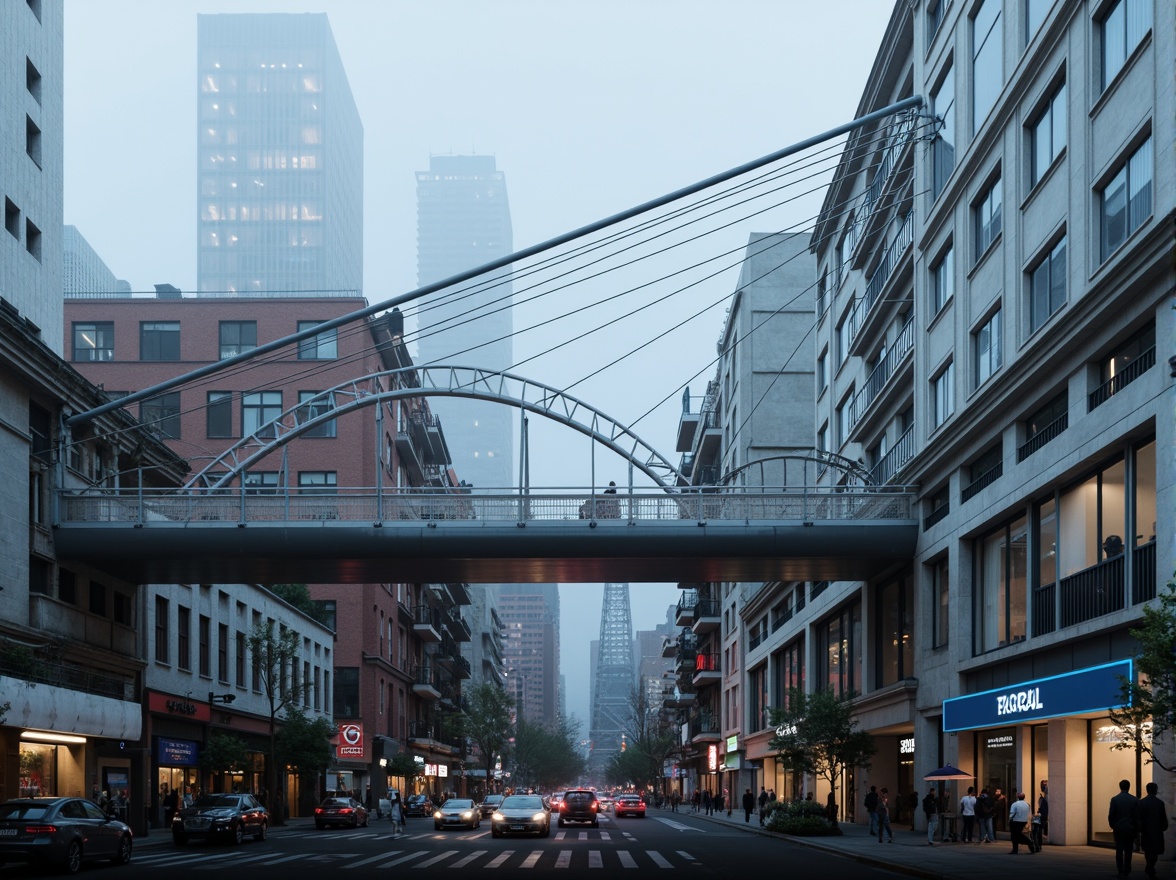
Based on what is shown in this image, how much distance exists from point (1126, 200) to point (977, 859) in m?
13.5

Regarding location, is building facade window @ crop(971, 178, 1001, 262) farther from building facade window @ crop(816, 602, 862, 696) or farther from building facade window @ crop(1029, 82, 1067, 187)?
building facade window @ crop(816, 602, 862, 696)

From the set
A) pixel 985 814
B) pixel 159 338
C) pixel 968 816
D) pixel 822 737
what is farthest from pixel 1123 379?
pixel 159 338

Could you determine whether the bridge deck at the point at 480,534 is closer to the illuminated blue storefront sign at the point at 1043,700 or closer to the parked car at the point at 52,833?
the illuminated blue storefront sign at the point at 1043,700

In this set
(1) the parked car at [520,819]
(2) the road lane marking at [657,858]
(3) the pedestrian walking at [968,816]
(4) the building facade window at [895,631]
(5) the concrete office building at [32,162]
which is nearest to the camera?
(2) the road lane marking at [657,858]

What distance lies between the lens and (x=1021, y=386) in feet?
105

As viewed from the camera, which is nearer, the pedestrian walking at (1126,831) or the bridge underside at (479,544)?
the pedestrian walking at (1126,831)

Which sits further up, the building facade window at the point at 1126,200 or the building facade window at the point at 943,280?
the building facade window at the point at 943,280

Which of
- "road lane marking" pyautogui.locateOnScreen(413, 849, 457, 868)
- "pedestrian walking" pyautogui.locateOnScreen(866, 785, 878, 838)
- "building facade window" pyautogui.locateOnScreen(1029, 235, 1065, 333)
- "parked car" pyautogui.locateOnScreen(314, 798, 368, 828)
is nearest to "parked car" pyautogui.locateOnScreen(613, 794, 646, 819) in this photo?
"parked car" pyautogui.locateOnScreen(314, 798, 368, 828)

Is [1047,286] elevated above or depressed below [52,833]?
above

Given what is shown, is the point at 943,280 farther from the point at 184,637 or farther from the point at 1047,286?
the point at 184,637

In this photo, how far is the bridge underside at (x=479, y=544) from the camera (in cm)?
4050

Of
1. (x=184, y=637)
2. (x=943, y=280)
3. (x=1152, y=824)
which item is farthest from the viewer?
(x=184, y=637)

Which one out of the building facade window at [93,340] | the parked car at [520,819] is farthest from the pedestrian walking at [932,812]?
the building facade window at [93,340]

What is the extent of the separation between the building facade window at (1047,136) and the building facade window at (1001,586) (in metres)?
8.49
